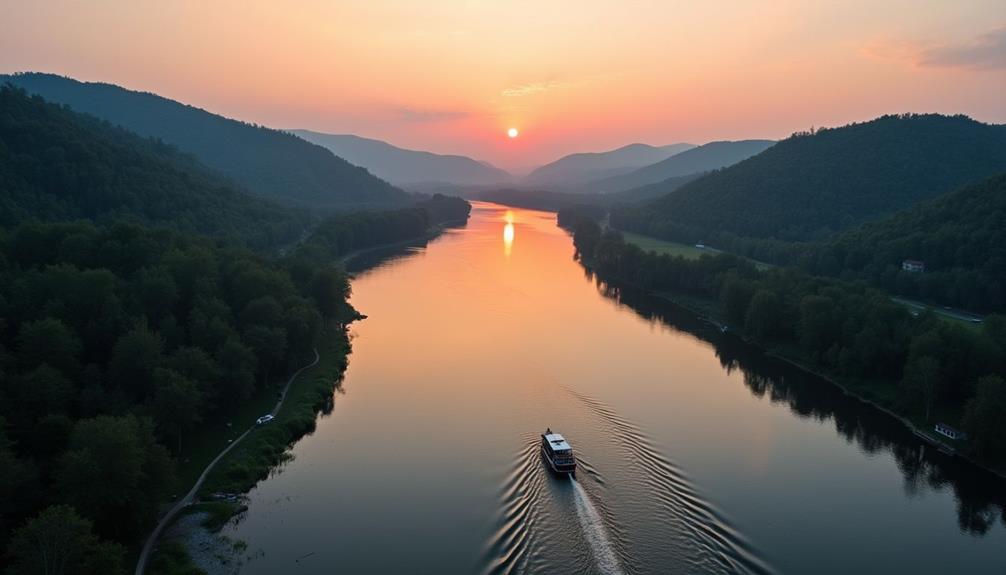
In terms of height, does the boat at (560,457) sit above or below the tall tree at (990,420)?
below

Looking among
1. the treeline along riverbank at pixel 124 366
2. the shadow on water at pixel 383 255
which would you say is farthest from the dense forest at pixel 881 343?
the shadow on water at pixel 383 255

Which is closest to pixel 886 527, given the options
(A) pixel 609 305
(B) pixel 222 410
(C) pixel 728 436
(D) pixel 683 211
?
(C) pixel 728 436

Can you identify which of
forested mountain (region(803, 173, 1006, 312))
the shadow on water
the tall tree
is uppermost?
forested mountain (region(803, 173, 1006, 312))

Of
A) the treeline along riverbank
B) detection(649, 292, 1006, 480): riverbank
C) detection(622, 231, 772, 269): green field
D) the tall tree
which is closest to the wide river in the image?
detection(649, 292, 1006, 480): riverbank

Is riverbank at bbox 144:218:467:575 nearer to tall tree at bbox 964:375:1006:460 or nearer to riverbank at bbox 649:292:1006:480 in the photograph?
riverbank at bbox 649:292:1006:480

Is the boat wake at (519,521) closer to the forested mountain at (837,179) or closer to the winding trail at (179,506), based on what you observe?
the winding trail at (179,506)

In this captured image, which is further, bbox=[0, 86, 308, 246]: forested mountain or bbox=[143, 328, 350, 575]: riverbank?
bbox=[0, 86, 308, 246]: forested mountain

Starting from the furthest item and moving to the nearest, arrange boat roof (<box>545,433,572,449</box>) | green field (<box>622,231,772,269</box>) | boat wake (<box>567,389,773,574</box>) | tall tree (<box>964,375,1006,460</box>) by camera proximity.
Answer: green field (<box>622,231,772,269</box>) < tall tree (<box>964,375,1006,460</box>) < boat roof (<box>545,433,572,449</box>) < boat wake (<box>567,389,773,574</box>)

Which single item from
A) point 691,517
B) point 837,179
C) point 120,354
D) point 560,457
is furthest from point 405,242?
point 691,517
